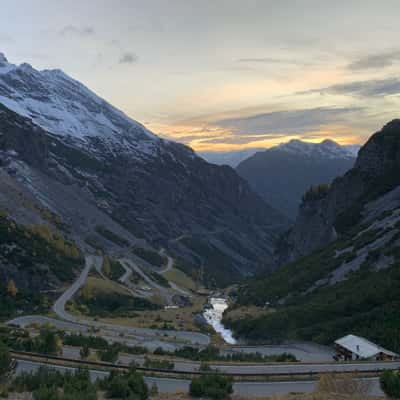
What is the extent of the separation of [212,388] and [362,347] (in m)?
15.2

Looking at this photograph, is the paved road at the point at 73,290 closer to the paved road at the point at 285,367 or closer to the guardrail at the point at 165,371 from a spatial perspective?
the guardrail at the point at 165,371

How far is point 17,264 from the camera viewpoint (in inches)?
2847

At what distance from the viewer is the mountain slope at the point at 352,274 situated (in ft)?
119

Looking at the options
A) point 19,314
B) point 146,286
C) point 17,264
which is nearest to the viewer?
point 19,314

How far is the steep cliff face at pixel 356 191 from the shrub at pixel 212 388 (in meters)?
61.4

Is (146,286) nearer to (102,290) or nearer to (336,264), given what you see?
(102,290)

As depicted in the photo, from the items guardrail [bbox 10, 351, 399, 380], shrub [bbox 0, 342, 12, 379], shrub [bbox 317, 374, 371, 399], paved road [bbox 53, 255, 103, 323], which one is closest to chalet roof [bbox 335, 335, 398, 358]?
guardrail [bbox 10, 351, 399, 380]

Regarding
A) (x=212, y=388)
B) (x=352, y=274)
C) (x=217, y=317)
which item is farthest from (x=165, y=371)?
(x=217, y=317)

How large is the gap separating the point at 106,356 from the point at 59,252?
246 feet

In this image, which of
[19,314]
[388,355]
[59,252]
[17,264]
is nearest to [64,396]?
[388,355]

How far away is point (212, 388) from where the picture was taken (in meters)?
16.3

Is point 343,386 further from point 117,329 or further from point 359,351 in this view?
point 117,329

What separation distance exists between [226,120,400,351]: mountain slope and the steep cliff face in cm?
19

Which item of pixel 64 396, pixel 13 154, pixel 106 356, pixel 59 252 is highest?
pixel 13 154
